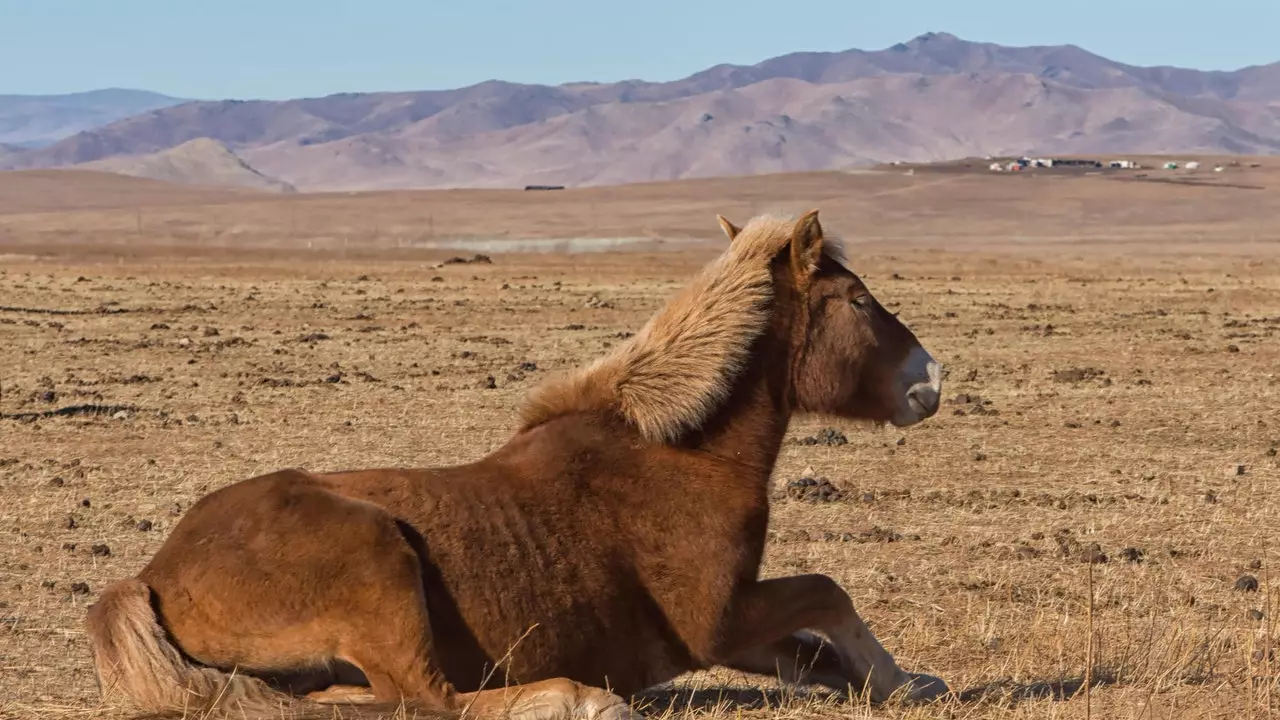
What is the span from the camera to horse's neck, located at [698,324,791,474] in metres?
6.36

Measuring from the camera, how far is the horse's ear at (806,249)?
6510mm

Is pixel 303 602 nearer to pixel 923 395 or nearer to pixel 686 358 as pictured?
pixel 686 358

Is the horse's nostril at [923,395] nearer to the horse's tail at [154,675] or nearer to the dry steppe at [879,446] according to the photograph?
the dry steppe at [879,446]

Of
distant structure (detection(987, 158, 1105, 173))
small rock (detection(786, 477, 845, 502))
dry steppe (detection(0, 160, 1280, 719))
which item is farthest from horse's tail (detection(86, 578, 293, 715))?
distant structure (detection(987, 158, 1105, 173))

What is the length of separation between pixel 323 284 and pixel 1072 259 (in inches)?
1132

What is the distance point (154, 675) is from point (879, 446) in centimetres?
953

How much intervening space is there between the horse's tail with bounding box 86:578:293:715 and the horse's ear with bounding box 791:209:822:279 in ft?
8.63

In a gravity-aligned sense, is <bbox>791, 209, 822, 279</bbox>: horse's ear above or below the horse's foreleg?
above

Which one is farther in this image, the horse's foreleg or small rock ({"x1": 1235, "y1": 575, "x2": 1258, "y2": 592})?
small rock ({"x1": 1235, "y1": 575, "x2": 1258, "y2": 592})

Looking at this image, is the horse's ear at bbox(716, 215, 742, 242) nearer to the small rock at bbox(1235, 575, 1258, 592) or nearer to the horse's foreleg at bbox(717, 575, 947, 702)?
the horse's foreleg at bbox(717, 575, 947, 702)

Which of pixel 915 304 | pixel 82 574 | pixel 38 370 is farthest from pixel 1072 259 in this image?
pixel 82 574

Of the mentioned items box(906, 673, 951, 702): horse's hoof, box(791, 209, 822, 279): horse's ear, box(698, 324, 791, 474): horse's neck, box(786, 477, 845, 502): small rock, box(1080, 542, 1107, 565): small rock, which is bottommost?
box(786, 477, 845, 502): small rock

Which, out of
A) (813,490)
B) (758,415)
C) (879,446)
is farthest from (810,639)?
(879,446)

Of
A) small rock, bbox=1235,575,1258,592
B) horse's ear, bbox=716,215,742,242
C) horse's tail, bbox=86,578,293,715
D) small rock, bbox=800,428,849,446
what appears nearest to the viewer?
horse's tail, bbox=86,578,293,715
